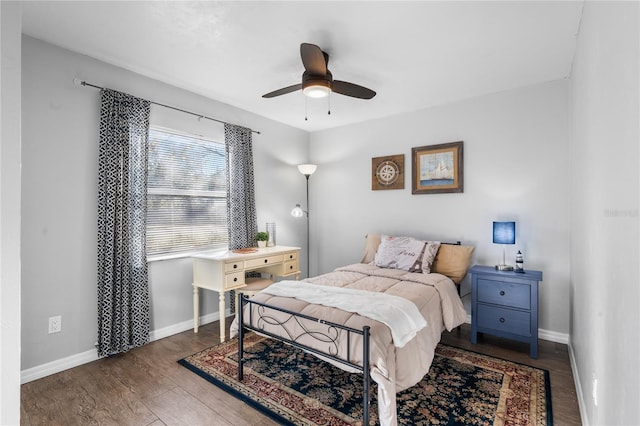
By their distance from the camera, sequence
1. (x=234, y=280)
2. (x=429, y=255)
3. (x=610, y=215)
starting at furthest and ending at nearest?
(x=429, y=255)
(x=234, y=280)
(x=610, y=215)

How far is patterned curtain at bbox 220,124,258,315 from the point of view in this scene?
3.87m

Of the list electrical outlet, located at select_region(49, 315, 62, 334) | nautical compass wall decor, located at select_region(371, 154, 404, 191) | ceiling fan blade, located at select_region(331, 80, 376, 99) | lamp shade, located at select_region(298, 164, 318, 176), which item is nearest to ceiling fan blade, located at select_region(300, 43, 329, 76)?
ceiling fan blade, located at select_region(331, 80, 376, 99)

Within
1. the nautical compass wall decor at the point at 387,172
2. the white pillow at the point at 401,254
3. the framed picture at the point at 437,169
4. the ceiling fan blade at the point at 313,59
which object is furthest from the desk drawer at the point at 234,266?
the framed picture at the point at 437,169

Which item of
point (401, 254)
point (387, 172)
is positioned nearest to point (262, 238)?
point (401, 254)

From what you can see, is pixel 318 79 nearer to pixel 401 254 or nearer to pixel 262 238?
pixel 401 254

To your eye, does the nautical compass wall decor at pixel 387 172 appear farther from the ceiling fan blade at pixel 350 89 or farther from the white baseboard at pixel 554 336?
the white baseboard at pixel 554 336

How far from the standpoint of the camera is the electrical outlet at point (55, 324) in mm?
2549

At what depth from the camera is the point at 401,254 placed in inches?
141

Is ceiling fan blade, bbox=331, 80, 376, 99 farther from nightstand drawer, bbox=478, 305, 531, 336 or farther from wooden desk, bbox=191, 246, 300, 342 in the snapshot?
nightstand drawer, bbox=478, 305, 531, 336

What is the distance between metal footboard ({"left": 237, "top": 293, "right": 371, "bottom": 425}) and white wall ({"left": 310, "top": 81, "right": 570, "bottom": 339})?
2.30 metres

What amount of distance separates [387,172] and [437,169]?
25.7 inches

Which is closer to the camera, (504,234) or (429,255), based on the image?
(504,234)

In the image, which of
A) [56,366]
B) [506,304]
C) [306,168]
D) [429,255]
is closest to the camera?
[56,366]

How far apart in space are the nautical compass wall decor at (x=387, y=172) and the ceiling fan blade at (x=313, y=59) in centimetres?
213
